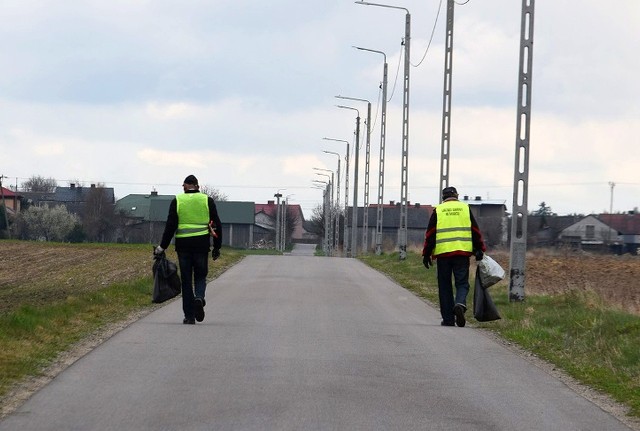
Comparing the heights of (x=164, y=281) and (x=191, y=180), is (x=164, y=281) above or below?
below

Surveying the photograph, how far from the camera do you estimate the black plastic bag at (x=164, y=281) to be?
14.7 m

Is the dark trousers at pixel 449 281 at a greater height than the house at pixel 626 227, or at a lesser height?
lesser

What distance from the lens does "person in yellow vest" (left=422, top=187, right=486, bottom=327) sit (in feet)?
48.1

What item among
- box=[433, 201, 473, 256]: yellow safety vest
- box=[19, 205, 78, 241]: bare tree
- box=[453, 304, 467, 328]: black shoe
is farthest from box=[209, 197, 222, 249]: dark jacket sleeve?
box=[19, 205, 78, 241]: bare tree

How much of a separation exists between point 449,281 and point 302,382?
6182 millimetres

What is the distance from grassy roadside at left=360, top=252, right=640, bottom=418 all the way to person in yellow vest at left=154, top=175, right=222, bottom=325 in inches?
148

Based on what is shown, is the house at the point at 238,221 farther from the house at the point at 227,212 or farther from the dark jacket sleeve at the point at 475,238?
the dark jacket sleeve at the point at 475,238

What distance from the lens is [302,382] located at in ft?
29.8

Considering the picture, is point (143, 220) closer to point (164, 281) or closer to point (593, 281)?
point (593, 281)

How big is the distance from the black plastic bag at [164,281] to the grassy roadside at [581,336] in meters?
4.09

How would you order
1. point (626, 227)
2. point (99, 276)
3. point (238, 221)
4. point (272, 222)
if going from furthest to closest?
point (272, 222) → point (238, 221) → point (626, 227) → point (99, 276)

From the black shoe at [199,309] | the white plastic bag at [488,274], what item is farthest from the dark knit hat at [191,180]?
the white plastic bag at [488,274]

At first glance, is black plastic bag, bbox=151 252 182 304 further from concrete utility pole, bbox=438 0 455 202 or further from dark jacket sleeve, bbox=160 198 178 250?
concrete utility pole, bbox=438 0 455 202

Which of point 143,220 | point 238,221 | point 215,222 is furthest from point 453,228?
point 238,221
